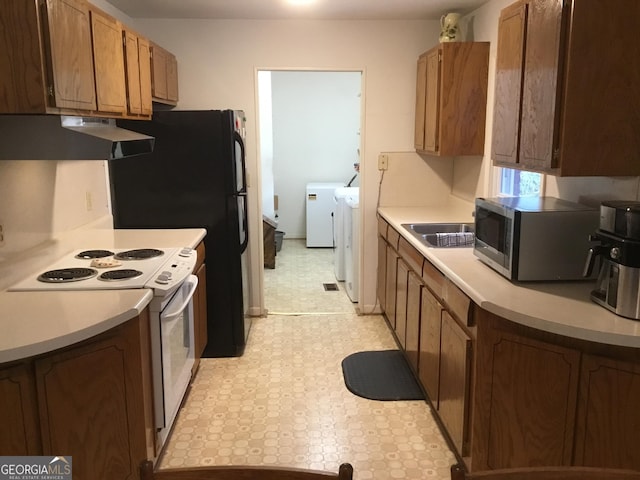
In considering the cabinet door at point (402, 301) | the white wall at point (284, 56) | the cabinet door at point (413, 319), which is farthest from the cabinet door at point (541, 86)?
the white wall at point (284, 56)

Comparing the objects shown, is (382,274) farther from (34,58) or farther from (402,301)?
(34,58)

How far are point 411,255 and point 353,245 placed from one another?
5.12 ft

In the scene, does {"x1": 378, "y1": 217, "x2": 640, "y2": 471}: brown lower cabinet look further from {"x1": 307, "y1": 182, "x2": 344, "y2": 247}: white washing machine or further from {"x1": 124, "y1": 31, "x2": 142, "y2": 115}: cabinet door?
{"x1": 307, "y1": 182, "x2": 344, "y2": 247}: white washing machine

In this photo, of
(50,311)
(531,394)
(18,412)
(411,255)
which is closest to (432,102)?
(411,255)

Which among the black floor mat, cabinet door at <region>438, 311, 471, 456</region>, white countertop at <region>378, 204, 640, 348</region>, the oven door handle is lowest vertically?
the black floor mat

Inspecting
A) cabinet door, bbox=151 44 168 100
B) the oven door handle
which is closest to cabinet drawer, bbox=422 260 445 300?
the oven door handle

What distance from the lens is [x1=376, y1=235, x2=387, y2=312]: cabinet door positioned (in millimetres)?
4238

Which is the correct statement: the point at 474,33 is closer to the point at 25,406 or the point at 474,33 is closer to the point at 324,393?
the point at 324,393

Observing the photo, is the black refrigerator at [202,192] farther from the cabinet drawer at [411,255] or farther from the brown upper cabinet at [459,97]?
the brown upper cabinet at [459,97]

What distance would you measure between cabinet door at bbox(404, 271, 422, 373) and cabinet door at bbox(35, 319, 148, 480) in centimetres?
156

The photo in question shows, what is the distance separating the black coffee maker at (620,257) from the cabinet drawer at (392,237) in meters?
1.78

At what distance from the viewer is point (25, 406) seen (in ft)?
5.85

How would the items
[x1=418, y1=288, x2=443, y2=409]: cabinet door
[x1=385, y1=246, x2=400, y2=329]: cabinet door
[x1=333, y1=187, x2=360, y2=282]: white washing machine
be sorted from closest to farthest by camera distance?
[x1=418, y1=288, x2=443, y2=409]: cabinet door
[x1=385, y1=246, x2=400, y2=329]: cabinet door
[x1=333, y1=187, x2=360, y2=282]: white washing machine

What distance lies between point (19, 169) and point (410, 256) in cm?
208
